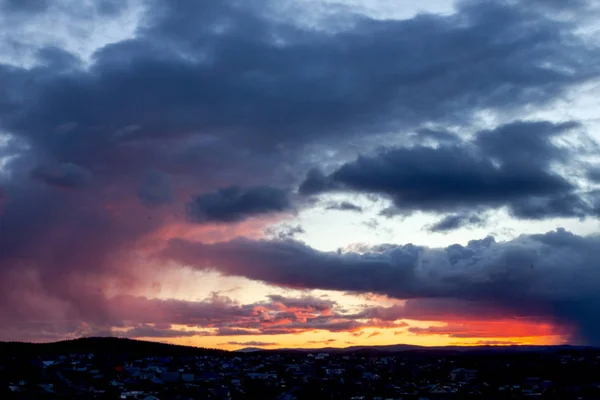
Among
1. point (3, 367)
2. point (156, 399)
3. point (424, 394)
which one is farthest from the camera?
point (424, 394)

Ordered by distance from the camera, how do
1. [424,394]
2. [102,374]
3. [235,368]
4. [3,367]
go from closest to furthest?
[3,367], [424,394], [102,374], [235,368]

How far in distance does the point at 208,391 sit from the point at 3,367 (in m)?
24.2

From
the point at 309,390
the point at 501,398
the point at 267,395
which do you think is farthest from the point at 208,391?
the point at 501,398

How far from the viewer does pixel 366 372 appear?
120 metres

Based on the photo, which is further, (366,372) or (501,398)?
(366,372)

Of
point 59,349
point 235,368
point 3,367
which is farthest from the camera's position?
point 59,349

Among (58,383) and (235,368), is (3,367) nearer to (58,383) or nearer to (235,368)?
(58,383)

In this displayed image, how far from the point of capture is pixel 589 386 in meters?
86.4

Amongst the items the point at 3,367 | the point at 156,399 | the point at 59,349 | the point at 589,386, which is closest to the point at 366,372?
the point at 589,386

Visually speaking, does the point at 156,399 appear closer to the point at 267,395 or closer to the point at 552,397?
the point at 267,395

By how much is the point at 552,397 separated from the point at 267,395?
34594 millimetres

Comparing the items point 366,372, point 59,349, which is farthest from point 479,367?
point 59,349

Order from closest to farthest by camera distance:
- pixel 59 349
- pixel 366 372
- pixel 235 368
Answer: pixel 366 372 < pixel 235 368 < pixel 59 349

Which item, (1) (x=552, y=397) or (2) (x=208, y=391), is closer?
(1) (x=552, y=397)
